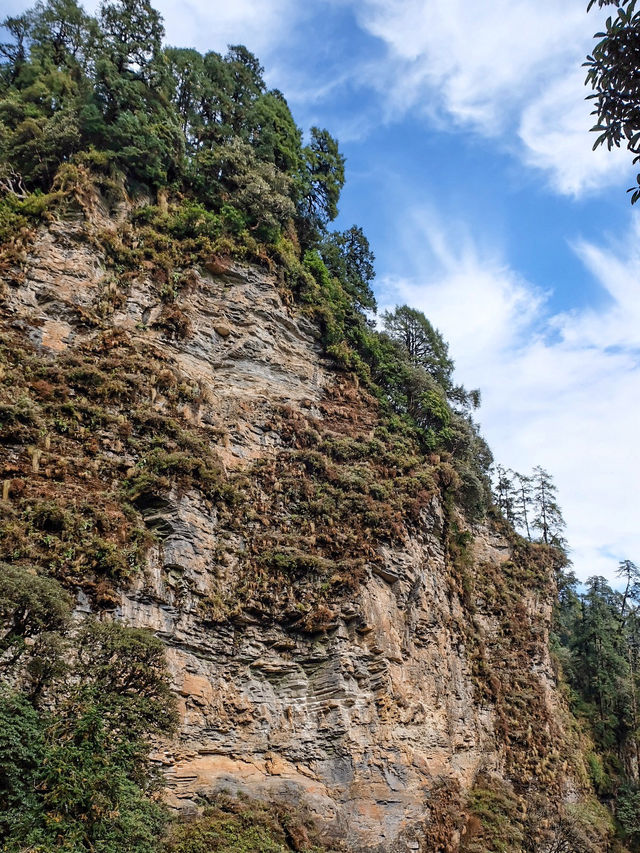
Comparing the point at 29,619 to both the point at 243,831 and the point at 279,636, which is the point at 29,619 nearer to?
the point at 243,831

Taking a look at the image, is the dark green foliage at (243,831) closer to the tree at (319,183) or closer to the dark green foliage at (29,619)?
the dark green foliage at (29,619)

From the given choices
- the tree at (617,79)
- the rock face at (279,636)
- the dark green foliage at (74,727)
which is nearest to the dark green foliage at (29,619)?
the dark green foliage at (74,727)

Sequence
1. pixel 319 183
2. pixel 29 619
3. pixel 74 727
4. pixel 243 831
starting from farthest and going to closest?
pixel 319 183, pixel 243 831, pixel 29 619, pixel 74 727

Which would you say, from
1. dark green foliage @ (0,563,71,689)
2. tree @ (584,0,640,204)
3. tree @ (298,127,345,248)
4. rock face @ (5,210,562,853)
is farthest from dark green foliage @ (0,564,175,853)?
tree @ (298,127,345,248)

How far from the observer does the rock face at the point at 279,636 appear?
13539mm

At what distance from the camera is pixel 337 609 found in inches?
632

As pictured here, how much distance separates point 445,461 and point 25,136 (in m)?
20.8

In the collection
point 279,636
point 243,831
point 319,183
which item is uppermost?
point 319,183

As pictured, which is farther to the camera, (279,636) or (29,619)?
(279,636)

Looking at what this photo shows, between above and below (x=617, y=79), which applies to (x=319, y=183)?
above

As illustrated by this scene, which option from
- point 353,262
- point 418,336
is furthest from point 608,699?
point 353,262

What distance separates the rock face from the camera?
44.4 feet

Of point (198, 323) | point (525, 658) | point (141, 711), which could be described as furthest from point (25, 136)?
point (525, 658)

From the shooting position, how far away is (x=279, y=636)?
15.3 metres
